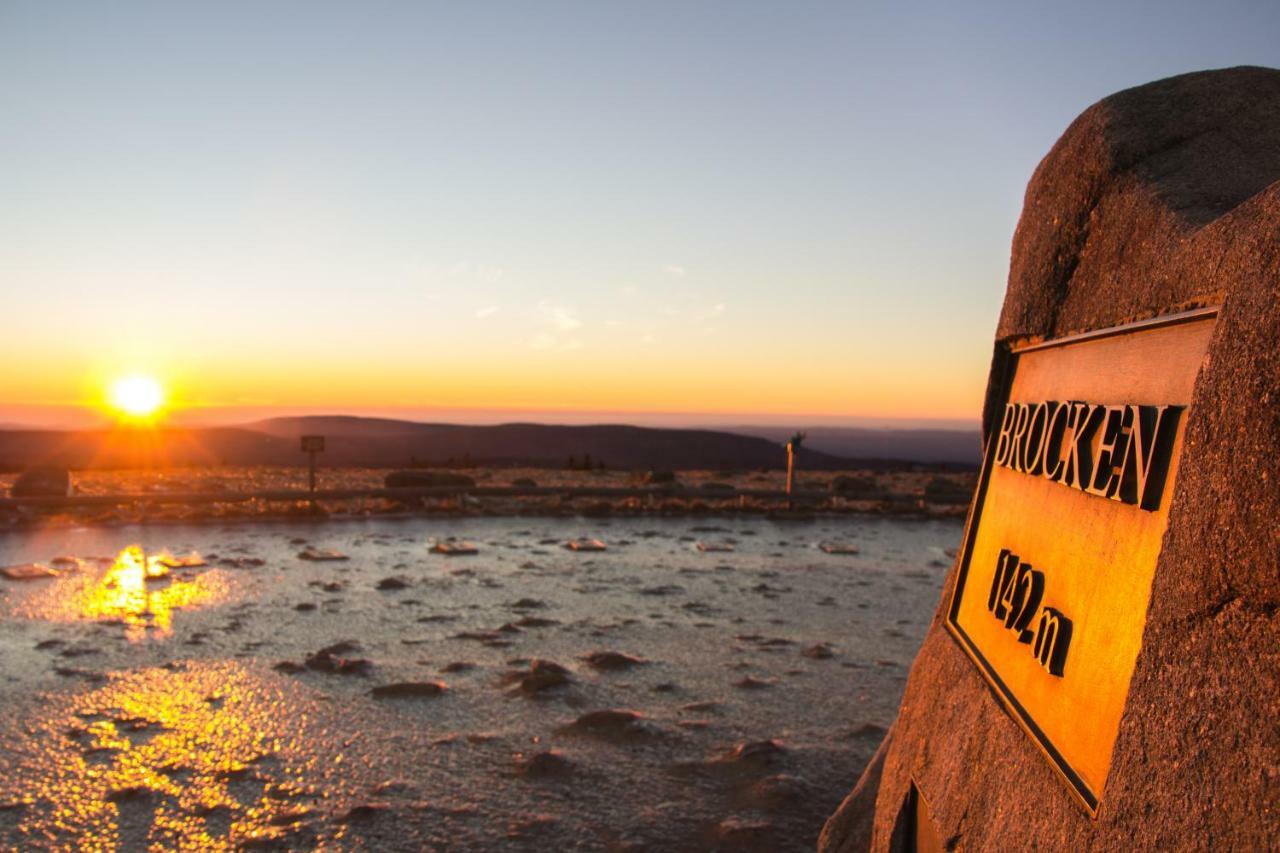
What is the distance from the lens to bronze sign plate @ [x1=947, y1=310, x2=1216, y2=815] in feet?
5.65

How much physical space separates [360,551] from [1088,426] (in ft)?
33.2

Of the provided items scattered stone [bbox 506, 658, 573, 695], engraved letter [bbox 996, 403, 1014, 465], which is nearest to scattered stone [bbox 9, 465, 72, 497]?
scattered stone [bbox 506, 658, 573, 695]

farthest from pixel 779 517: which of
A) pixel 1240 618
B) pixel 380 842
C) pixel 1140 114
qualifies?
pixel 1240 618

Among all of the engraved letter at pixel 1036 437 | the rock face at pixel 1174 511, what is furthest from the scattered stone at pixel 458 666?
the engraved letter at pixel 1036 437

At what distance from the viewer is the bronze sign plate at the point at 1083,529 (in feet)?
5.65

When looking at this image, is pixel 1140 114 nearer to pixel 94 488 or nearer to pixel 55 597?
pixel 55 597

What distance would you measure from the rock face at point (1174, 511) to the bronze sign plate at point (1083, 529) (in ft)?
0.24

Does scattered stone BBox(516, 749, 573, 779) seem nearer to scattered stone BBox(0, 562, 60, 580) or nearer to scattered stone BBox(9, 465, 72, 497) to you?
scattered stone BBox(0, 562, 60, 580)

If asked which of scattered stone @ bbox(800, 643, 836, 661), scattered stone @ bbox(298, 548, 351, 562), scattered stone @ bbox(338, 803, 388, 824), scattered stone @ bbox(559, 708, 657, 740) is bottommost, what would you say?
scattered stone @ bbox(298, 548, 351, 562)

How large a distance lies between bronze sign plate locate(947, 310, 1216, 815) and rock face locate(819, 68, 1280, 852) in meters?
0.07

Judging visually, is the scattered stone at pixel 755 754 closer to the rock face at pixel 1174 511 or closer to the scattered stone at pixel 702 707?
the scattered stone at pixel 702 707

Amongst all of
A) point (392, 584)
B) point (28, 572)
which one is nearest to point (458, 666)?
point (392, 584)

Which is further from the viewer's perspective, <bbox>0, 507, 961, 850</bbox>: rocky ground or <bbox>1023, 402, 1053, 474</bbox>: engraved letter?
<bbox>0, 507, 961, 850</bbox>: rocky ground

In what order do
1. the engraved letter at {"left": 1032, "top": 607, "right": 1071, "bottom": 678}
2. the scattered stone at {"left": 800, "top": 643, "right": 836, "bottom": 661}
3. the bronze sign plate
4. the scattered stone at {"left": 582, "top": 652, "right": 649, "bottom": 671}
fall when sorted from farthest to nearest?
the scattered stone at {"left": 800, "top": 643, "right": 836, "bottom": 661} → the scattered stone at {"left": 582, "top": 652, "right": 649, "bottom": 671} → the engraved letter at {"left": 1032, "top": 607, "right": 1071, "bottom": 678} → the bronze sign plate
